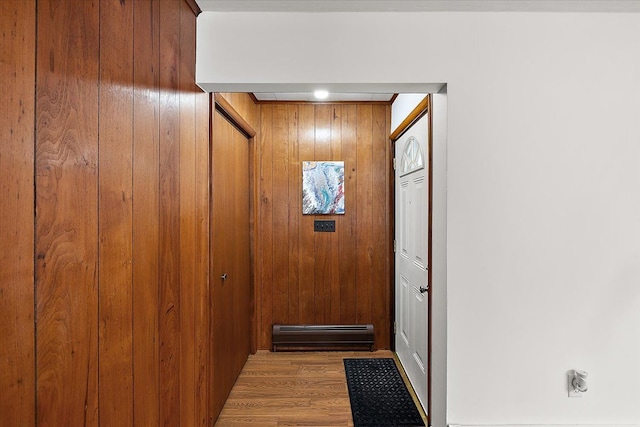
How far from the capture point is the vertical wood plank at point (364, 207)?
3561 mm

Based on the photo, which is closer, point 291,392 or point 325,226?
point 291,392

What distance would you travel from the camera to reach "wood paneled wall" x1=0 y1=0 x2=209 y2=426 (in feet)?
2.70

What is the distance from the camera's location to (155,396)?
146cm

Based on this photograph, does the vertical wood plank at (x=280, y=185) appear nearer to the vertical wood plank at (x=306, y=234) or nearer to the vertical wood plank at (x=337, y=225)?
the vertical wood plank at (x=306, y=234)

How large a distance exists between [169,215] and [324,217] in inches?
81.1

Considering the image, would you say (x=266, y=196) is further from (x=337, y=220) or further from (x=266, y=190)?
(x=337, y=220)

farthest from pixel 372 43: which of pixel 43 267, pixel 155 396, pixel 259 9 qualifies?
pixel 155 396

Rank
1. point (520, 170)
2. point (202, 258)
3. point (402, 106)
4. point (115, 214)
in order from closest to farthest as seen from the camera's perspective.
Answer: point (115, 214)
point (520, 170)
point (202, 258)
point (402, 106)

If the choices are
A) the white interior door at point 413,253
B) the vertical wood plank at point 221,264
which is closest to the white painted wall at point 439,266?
the white interior door at point 413,253

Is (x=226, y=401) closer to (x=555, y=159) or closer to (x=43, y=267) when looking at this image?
(x=43, y=267)

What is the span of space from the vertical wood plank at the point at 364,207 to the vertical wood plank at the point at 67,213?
2.66 meters

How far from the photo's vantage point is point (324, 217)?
3.56m

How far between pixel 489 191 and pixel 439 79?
1.98 feet

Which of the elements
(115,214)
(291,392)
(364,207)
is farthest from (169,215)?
(364,207)
